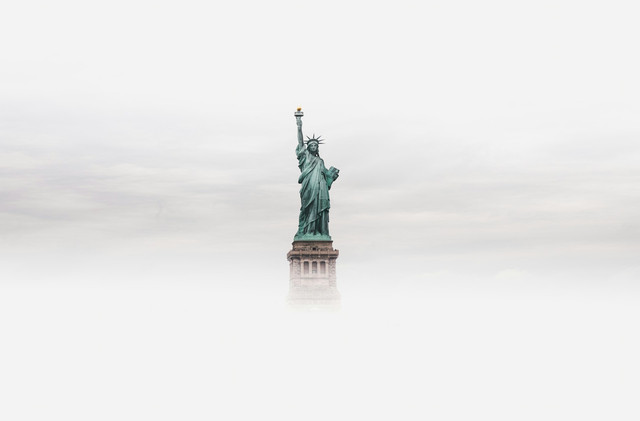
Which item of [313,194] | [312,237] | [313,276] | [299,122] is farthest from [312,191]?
[313,276]

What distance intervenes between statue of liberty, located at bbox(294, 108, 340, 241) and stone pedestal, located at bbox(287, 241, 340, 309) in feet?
3.33

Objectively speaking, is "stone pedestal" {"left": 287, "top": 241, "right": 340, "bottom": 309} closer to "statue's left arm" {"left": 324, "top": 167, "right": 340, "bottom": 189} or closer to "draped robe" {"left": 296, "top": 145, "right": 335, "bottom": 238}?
"draped robe" {"left": 296, "top": 145, "right": 335, "bottom": 238}

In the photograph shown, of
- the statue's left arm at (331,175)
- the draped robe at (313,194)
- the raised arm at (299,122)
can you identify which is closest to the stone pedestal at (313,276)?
the draped robe at (313,194)

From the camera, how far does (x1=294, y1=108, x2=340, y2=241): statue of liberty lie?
7675cm

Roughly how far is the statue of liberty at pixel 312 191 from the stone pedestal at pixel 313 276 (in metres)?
1.01

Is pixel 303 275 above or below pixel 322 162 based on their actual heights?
below

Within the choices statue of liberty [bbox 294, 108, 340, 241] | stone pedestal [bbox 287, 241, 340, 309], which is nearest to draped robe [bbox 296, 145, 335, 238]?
statue of liberty [bbox 294, 108, 340, 241]

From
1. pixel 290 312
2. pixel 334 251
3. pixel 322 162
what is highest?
pixel 322 162

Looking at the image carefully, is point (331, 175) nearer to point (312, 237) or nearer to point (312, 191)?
point (312, 191)

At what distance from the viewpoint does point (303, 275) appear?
75375 mm

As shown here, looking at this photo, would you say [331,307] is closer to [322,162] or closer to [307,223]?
[307,223]

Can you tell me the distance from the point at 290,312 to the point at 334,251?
21.5 ft

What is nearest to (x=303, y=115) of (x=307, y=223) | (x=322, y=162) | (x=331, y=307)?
(x=322, y=162)

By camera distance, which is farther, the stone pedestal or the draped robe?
the draped robe
